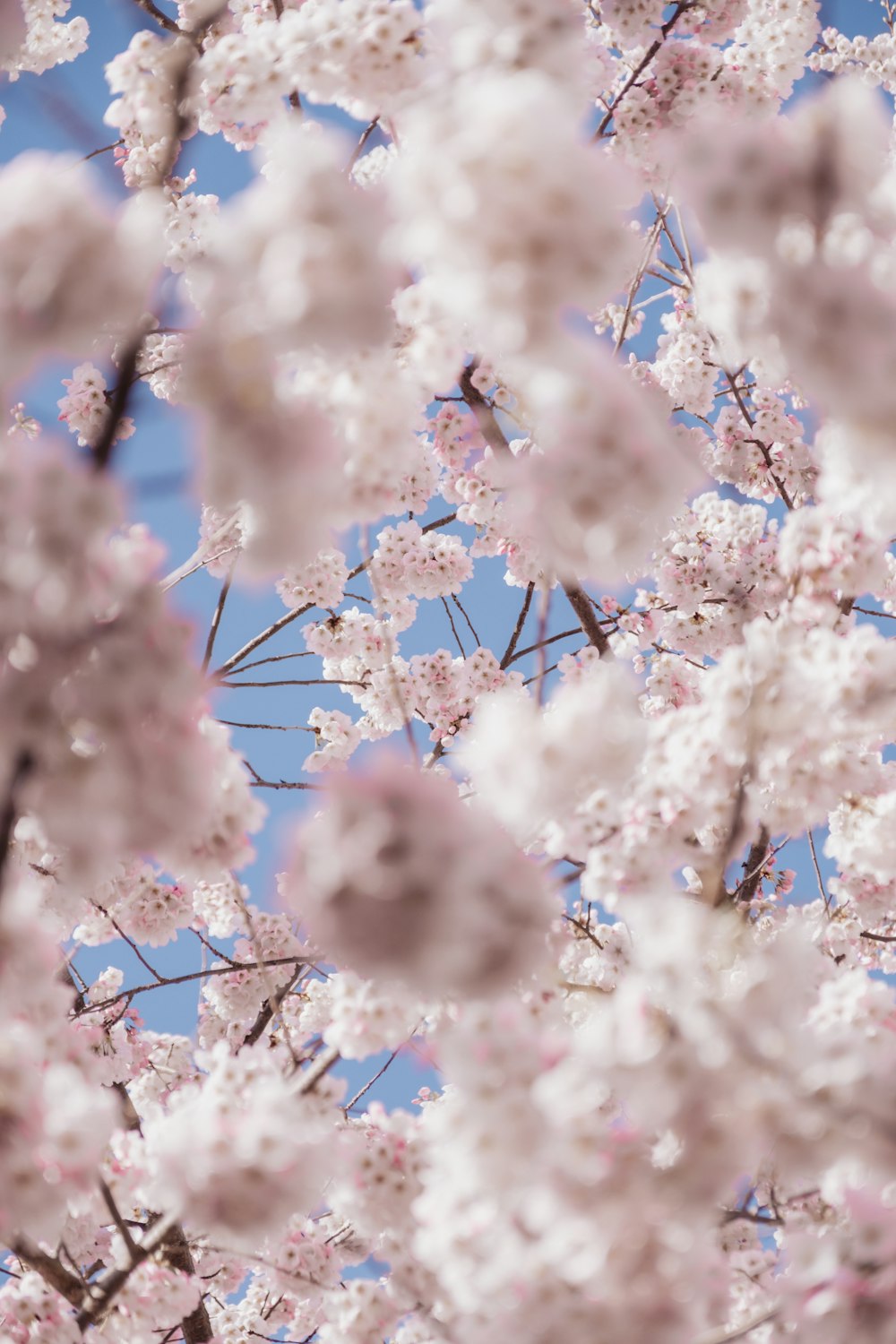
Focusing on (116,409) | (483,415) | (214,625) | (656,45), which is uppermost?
(656,45)

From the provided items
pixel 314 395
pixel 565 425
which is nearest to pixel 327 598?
pixel 314 395

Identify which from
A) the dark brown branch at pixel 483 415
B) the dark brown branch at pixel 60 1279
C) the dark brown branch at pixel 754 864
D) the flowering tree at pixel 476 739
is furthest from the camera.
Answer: the dark brown branch at pixel 483 415

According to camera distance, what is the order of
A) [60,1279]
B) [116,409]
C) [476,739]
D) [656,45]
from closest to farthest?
[116,409]
[476,739]
[60,1279]
[656,45]

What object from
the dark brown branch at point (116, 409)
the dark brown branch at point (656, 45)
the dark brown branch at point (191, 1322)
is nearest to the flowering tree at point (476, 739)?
the dark brown branch at point (116, 409)

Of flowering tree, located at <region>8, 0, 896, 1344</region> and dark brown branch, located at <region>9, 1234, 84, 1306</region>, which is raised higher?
flowering tree, located at <region>8, 0, 896, 1344</region>

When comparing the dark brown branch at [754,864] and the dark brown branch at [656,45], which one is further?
the dark brown branch at [656,45]

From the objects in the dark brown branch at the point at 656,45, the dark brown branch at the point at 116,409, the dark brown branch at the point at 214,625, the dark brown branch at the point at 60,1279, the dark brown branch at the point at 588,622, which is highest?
the dark brown branch at the point at 656,45

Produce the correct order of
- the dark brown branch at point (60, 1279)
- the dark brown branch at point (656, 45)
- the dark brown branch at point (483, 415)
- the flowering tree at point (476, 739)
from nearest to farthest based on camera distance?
the flowering tree at point (476, 739) < the dark brown branch at point (60, 1279) < the dark brown branch at point (656, 45) < the dark brown branch at point (483, 415)

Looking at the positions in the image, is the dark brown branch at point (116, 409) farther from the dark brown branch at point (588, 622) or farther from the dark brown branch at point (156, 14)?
the dark brown branch at point (156, 14)

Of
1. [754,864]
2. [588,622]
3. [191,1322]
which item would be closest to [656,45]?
[588,622]

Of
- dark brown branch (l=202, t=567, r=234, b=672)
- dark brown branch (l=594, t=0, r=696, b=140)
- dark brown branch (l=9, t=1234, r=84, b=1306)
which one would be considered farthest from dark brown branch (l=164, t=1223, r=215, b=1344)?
dark brown branch (l=594, t=0, r=696, b=140)

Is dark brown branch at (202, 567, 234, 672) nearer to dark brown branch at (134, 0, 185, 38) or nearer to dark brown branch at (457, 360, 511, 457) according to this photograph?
dark brown branch at (457, 360, 511, 457)

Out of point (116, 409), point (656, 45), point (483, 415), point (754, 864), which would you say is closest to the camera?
point (116, 409)

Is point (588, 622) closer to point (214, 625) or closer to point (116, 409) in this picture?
point (214, 625)
